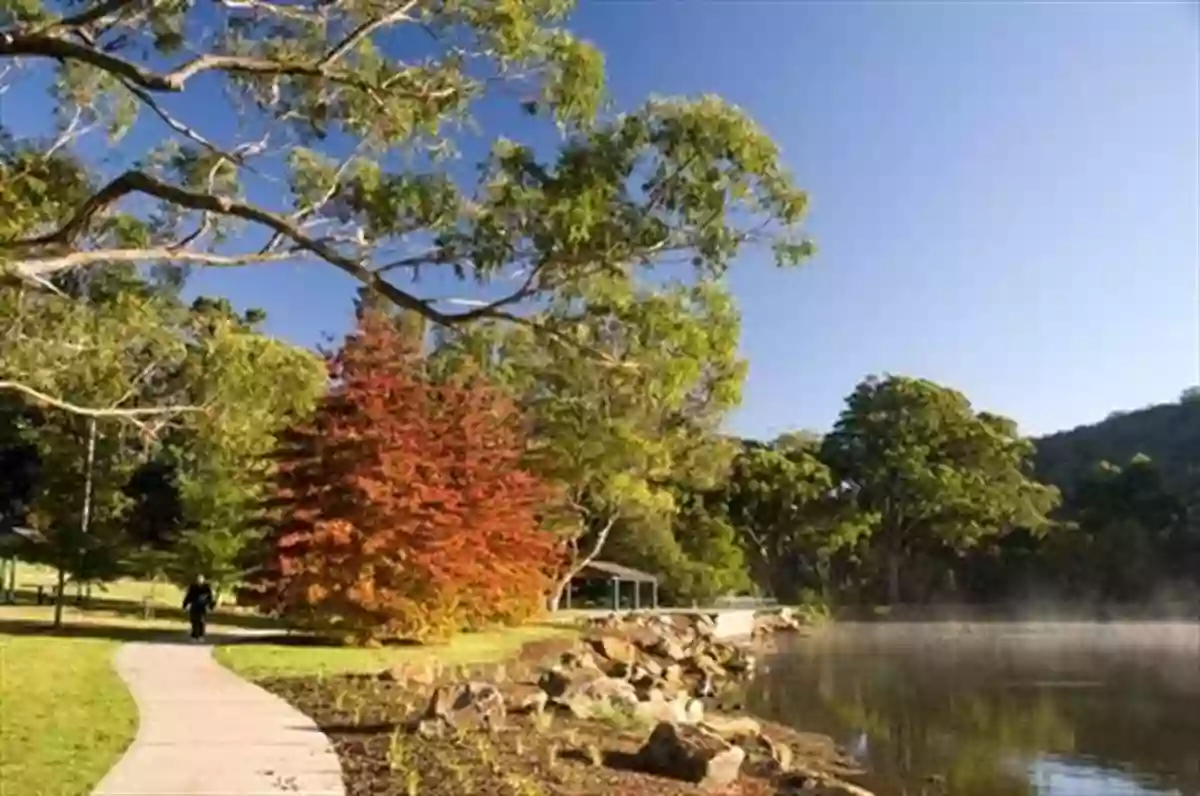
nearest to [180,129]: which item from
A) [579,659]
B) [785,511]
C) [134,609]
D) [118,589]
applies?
[579,659]

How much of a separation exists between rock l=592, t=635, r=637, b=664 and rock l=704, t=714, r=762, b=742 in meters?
6.10

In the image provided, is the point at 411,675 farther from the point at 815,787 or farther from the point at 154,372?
the point at 154,372

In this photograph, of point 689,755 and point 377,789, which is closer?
point 377,789

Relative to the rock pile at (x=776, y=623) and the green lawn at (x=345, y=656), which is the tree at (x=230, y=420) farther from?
the rock pile at (x=776, y=623)

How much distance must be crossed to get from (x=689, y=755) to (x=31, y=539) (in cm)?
2396

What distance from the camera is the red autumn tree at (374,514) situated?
62.8ft

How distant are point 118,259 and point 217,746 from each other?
155 inches

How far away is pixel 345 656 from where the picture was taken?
17562 mm

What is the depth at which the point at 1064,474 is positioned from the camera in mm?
65562

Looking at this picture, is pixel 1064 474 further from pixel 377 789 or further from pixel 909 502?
pixel 377 789

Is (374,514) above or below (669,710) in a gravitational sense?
above

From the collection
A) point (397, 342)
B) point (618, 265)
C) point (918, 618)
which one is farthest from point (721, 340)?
point (918, 618)

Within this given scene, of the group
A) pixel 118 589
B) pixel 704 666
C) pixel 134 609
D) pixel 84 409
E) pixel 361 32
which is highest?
pixel 361 32

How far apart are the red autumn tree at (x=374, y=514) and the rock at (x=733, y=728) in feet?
22.2
